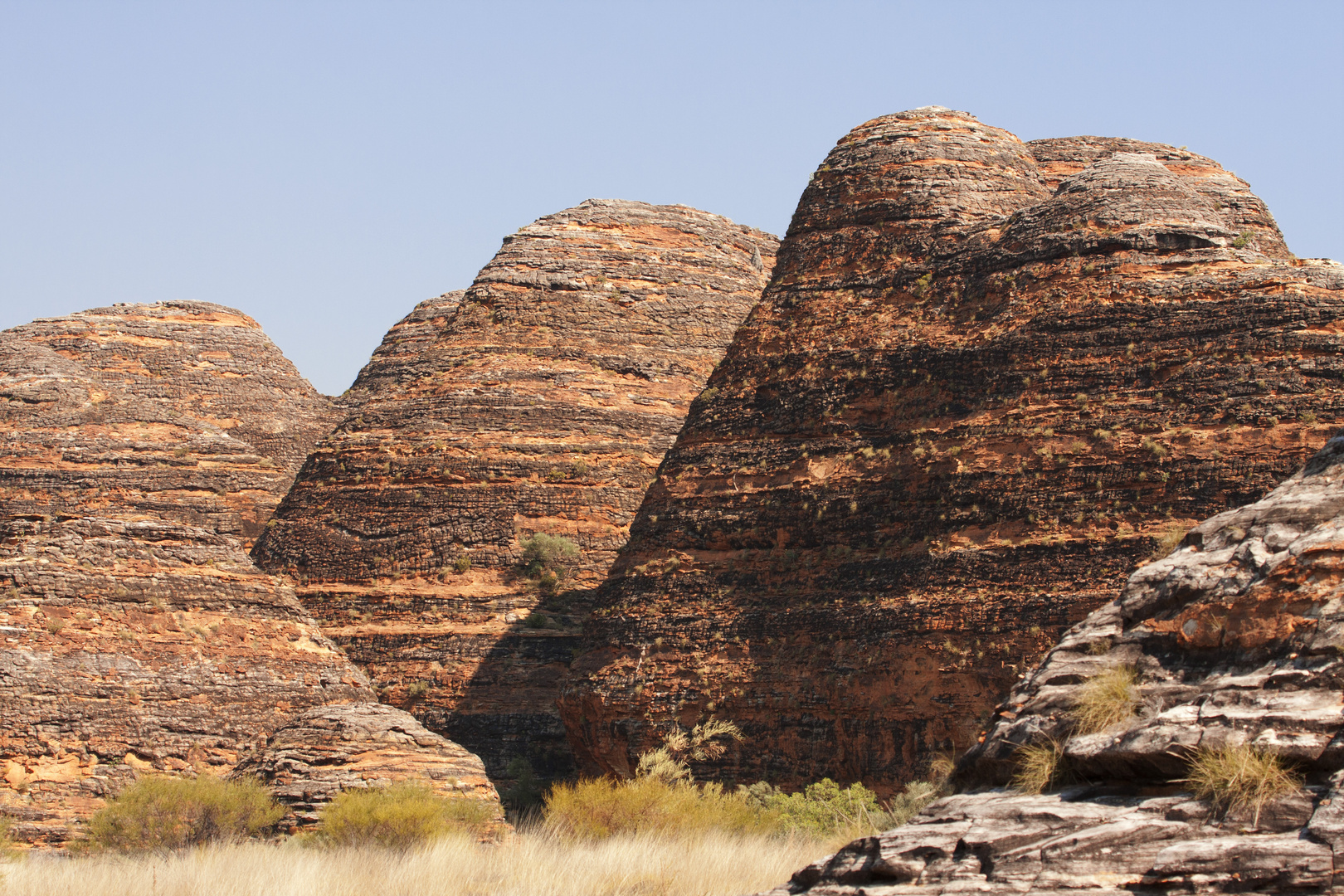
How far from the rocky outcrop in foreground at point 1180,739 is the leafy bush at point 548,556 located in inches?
986

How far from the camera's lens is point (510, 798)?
3366 cm

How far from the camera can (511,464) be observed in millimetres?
40969

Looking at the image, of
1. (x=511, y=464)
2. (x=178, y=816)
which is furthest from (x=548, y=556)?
(x=178, y=816)

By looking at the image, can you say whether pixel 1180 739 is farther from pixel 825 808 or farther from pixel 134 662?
pixel 134 662

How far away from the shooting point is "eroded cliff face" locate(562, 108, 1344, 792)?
24.1m

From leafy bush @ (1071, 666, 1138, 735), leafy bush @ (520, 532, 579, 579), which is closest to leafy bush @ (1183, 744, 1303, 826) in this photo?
leafy bush @ (1071, 666, 1138, 735)

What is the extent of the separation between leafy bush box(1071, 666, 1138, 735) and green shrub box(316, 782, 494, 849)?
11.9 metres

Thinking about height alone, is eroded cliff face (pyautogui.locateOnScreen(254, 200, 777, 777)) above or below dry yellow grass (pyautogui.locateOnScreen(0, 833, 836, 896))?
above

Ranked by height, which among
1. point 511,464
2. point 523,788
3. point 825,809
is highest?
point 511,464

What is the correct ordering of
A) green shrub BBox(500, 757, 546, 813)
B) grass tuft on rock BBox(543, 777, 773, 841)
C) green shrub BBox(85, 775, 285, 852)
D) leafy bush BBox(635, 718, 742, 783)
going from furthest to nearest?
green shrub BBox(500, 757, 546, 813) → leafy bush BBox(635, 718, 742, 783) → grass tuft on rock BBox(543, 777, 773, 841) → green shrub BBox(85, 775, 285, 852)

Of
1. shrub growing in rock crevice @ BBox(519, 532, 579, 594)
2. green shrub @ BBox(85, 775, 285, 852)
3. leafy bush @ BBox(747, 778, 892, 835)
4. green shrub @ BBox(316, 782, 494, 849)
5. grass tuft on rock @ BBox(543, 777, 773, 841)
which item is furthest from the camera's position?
shrub growing in rock crevice @ BBox(519, 532, 579, 594)

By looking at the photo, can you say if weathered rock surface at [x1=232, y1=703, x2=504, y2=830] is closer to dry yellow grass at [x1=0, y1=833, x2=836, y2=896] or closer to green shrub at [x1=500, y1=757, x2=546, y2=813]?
dry yellow grass at [x1=0, y1=833, x2=836, y2=896]

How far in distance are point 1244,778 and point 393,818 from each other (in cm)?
1449

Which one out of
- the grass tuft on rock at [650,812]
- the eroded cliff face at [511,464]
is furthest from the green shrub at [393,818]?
the eroded cliff face at [511,464]
